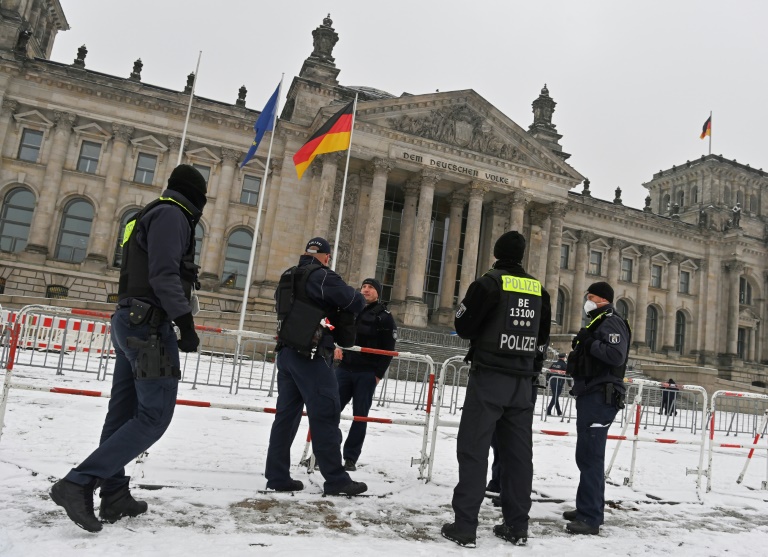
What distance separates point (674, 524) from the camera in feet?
17.7

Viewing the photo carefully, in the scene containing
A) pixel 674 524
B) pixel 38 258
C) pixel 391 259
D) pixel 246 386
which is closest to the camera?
pixel 674 524

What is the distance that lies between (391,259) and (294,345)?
2888cm

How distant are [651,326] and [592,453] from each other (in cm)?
4182

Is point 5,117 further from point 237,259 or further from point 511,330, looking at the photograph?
point 511,330

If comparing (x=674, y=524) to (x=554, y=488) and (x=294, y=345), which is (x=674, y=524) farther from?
(x=294, y=345)

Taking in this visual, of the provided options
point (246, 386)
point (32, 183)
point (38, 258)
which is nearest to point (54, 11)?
point (32, 183)

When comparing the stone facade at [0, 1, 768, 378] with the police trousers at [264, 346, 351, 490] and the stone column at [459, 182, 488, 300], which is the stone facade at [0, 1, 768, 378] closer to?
the stone column at [459, 182, 488, 300]

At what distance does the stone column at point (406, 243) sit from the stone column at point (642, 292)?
775 inches

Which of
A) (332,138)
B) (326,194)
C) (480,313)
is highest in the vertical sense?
(332,138)

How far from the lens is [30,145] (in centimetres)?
2855

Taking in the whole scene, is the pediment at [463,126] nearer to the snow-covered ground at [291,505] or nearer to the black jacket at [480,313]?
the snow-covered ground at [291,505]

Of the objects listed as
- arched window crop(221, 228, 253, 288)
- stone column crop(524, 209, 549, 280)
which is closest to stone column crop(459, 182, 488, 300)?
stone column crop(524, 209, 549, 280)

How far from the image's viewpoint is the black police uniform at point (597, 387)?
5.23m

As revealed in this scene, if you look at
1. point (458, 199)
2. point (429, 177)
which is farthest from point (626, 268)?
point (429, 177)
